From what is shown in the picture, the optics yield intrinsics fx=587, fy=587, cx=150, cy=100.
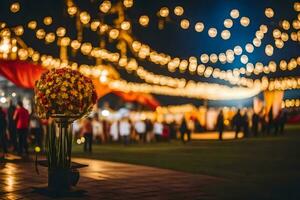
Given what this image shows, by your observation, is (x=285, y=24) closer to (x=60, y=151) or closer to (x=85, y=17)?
(x=85, y=17)

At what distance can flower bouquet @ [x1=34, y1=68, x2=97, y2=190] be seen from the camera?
9.31 m

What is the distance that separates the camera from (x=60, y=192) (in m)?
9.38

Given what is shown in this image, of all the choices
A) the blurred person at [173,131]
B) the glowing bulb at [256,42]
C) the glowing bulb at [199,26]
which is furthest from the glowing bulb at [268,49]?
the blurred person at [173,131]

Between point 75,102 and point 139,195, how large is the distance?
1.81m

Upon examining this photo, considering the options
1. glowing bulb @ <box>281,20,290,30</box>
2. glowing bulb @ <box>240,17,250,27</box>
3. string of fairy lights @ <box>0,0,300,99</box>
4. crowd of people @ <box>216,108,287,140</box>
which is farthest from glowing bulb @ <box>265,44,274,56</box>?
crowd of people @ <box>216,108,287,140</box>

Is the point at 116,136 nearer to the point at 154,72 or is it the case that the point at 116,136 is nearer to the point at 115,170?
the point at 154,72

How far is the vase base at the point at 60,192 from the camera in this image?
30.4ft

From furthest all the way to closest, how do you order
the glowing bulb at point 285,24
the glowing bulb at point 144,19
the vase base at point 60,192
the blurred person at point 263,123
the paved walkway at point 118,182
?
1. the blurred person at point 263,123
2. the glowing bulb at point 285,24
3. the glowing bulb at point 144,19
4. the paved walkway at point 118,182
5. the vase base at point 60,192

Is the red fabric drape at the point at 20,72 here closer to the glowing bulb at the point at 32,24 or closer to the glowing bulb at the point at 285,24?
the glowing bulb at the point at 32,24

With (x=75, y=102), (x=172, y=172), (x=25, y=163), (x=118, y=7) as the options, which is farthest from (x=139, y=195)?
(x=118, y=7)

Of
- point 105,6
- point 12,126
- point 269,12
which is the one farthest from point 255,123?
point 12,126

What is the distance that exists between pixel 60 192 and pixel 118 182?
1.91m

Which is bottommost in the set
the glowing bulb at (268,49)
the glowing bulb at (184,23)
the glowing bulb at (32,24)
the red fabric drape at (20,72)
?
the red fabric drape at (20,72)

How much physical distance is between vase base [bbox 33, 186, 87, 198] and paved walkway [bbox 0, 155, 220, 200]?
0.07 metres
